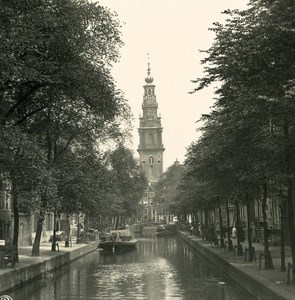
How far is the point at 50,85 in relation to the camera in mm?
24812

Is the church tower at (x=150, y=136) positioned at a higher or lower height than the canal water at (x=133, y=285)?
higher

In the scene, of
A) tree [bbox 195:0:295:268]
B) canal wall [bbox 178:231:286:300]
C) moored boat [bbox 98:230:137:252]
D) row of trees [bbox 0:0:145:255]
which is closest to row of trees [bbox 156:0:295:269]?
tree [bbox 195:0:295:268]

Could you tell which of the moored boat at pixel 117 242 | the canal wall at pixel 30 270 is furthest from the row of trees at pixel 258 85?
the moored boat at pixel 117 242

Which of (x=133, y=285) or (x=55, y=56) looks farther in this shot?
(x=133, y=285)

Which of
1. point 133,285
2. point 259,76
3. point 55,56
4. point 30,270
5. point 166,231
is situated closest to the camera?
point 259,76

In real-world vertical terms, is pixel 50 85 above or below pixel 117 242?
above

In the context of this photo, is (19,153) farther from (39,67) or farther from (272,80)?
(272,80)

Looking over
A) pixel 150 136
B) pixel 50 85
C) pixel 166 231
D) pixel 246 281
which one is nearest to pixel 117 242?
pixel 50 85

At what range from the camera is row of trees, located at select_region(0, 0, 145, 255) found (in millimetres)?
20703

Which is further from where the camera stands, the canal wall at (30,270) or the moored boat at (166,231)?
the moored boat at (166,231)

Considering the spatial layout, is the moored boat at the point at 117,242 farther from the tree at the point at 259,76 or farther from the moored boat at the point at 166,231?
the tree at the point at 259,76

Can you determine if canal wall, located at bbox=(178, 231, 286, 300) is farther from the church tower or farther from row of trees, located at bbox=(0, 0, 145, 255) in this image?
the church tower

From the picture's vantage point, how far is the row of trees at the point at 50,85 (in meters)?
20.7

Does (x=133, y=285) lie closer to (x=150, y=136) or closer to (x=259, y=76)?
(x=259, y=76)
